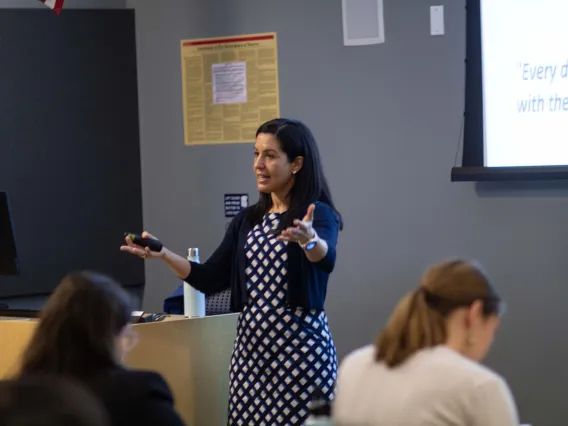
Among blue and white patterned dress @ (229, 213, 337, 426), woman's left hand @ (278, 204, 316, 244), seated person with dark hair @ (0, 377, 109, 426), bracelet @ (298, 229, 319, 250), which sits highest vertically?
woman's left hand @ (278, 204, 316, 244)

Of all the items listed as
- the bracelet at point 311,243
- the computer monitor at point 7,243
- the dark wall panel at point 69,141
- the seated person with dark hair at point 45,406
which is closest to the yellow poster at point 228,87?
the dark wall panel at point 69,141

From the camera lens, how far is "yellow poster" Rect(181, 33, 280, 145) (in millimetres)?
4020

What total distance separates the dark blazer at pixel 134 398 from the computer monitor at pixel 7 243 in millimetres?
1591

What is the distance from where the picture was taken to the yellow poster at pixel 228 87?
4020 millimetres

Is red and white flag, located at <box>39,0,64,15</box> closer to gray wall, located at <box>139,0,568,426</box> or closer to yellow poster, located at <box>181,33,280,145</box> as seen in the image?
gray wall, located at <box>139,0,568,426</box>

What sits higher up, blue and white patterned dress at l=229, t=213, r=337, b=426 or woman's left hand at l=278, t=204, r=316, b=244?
woman's left hand at l=278, t=204, r=316, b=244

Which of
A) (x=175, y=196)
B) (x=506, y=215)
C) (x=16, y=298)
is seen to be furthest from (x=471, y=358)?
(x=16, y=298)

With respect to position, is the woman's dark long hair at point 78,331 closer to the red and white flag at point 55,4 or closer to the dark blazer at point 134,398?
the dark blazer at point 134,398

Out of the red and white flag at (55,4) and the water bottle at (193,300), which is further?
the red and white flag at (55,4)

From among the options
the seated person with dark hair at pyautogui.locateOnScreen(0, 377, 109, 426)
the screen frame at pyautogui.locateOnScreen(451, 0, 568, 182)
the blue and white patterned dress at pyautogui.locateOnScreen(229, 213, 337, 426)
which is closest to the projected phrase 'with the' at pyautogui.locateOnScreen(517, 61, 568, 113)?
the screen frame at pyautogui.locateOnScreen(451, 0, 568, 182)

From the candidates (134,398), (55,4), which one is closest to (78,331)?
(134,398)

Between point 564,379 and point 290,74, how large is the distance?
1.83 meters

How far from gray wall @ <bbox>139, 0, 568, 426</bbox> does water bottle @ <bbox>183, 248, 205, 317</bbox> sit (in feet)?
3.33

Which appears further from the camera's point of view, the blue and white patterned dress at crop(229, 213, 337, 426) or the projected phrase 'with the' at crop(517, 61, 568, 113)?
the projected phrase 'with the' at crop(517, 61, 568, 113)
